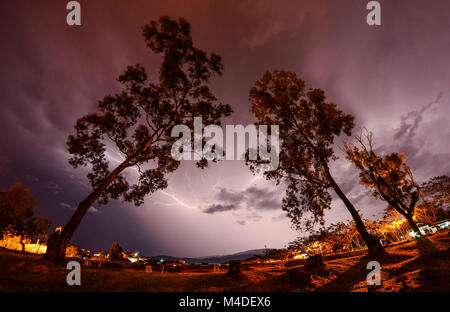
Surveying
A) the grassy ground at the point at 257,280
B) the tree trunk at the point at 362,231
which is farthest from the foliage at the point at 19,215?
the tree trunk at the point at 362,231

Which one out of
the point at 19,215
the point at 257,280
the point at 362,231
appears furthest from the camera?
the point at 19,215

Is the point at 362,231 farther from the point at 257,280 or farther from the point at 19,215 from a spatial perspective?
the point at 19,215

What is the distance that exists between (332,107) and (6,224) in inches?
2016

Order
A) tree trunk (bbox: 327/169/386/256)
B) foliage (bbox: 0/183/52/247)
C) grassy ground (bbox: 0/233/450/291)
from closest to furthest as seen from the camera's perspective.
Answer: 1. grassy ground (bbox: 0/233/450/291)
2. tree trunk (bbox: 327/169/386/256)
3. foliage (bbox: 0/183/52/247)

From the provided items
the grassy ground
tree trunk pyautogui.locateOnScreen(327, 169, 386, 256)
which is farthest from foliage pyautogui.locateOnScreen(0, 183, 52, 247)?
tree trunk pyautogui.locateOnScreen(327, 169, 386, 256)

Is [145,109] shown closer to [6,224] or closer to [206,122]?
[206,122]

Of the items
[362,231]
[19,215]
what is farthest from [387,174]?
[19,215]

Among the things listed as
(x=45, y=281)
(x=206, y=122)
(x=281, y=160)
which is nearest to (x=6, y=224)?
(x=45, y=281)

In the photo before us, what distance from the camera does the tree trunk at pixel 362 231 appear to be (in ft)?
41.0

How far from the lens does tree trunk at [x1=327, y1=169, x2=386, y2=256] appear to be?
12495 mm

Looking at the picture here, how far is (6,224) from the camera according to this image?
1207 inches

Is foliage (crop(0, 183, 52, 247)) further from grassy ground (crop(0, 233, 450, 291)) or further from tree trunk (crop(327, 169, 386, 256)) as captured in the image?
tree trunk (crop(327, 169, 386, 256))

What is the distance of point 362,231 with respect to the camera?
13.3 meters

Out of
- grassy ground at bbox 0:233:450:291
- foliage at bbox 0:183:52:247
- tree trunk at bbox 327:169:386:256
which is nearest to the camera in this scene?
grassy ground at bbox 0:233:450:291
